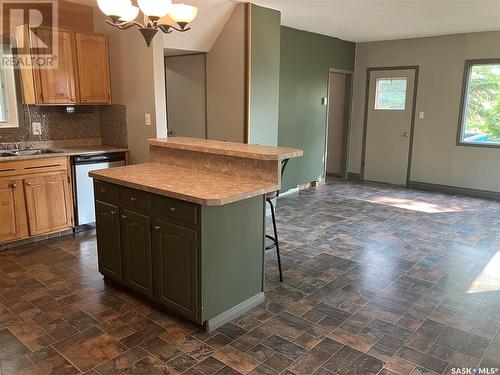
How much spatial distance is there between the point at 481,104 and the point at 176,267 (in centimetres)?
598

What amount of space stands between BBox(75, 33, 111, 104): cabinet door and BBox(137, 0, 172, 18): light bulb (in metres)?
2.03

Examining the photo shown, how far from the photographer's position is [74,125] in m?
4.95

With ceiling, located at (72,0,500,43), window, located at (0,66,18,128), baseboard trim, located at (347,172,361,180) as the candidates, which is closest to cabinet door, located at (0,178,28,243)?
window, located at (0,66,18,128)

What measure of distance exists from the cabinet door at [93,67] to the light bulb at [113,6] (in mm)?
1873

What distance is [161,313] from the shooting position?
2879 millimetres

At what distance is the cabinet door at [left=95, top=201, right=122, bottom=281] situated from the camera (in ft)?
10.1

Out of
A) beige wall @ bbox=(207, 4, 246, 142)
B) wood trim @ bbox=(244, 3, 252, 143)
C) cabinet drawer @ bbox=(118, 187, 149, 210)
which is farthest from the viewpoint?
beige wall @ bbox=(207, 4, 246, 142)

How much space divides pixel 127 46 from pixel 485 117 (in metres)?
5.51

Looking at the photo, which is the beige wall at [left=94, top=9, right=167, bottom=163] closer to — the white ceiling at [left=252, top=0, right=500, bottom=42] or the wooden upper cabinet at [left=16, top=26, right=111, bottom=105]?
the wooden upper cabinet at [left=16, top=26, right=111, bottom=105]

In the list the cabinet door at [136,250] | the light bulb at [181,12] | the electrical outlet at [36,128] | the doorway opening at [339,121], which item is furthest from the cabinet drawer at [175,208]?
the doorway opening at [339,121]

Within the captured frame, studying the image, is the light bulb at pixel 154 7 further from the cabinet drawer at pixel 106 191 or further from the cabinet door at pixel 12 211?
the cabinet door at pixel 12 211

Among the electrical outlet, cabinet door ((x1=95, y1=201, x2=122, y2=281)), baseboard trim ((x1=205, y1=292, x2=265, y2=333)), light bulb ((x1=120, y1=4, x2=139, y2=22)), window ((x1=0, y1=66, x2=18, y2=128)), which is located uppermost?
light bulb ((x1=120, y1=4, x2=139, y2=22))

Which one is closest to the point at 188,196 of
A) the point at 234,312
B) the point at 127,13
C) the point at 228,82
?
the point at 234,312

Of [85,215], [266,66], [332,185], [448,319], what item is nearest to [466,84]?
[332,185]
